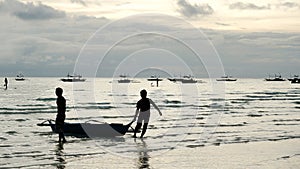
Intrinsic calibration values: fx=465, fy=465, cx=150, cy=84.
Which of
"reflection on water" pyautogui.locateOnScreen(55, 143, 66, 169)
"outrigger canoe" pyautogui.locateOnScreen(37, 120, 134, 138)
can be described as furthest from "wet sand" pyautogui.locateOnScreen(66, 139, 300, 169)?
"outrigger canoe" pyautogui.locateOnScreen(37, 120, 134, 138)

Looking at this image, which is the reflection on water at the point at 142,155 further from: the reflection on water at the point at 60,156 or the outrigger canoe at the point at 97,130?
the reflection on water at the point at 60,156

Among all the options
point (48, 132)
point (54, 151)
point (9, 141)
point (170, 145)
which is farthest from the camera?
point (48, 132)

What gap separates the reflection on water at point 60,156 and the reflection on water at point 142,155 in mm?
2284

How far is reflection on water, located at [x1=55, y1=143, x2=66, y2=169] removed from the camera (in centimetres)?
1365

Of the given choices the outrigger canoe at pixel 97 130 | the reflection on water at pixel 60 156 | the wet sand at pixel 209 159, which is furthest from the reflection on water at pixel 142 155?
the reflection on water at pixel 60 156

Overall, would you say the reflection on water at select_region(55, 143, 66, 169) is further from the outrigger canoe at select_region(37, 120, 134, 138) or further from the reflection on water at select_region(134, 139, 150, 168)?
the outrigger canoe at select_region(37, 120, 134, 138)

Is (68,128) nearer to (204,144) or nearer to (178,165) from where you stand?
(204,144)

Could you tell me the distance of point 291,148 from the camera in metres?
17.1

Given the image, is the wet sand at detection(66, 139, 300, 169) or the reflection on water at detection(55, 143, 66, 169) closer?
the wet sand at detection(66, 139, 300, 169)

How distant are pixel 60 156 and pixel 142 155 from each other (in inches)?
107

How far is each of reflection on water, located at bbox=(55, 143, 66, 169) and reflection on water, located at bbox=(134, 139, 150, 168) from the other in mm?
2284

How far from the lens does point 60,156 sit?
603 inches

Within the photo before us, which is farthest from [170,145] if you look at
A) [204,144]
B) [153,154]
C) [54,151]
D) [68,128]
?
[68,128]

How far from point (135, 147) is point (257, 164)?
17.5ft
